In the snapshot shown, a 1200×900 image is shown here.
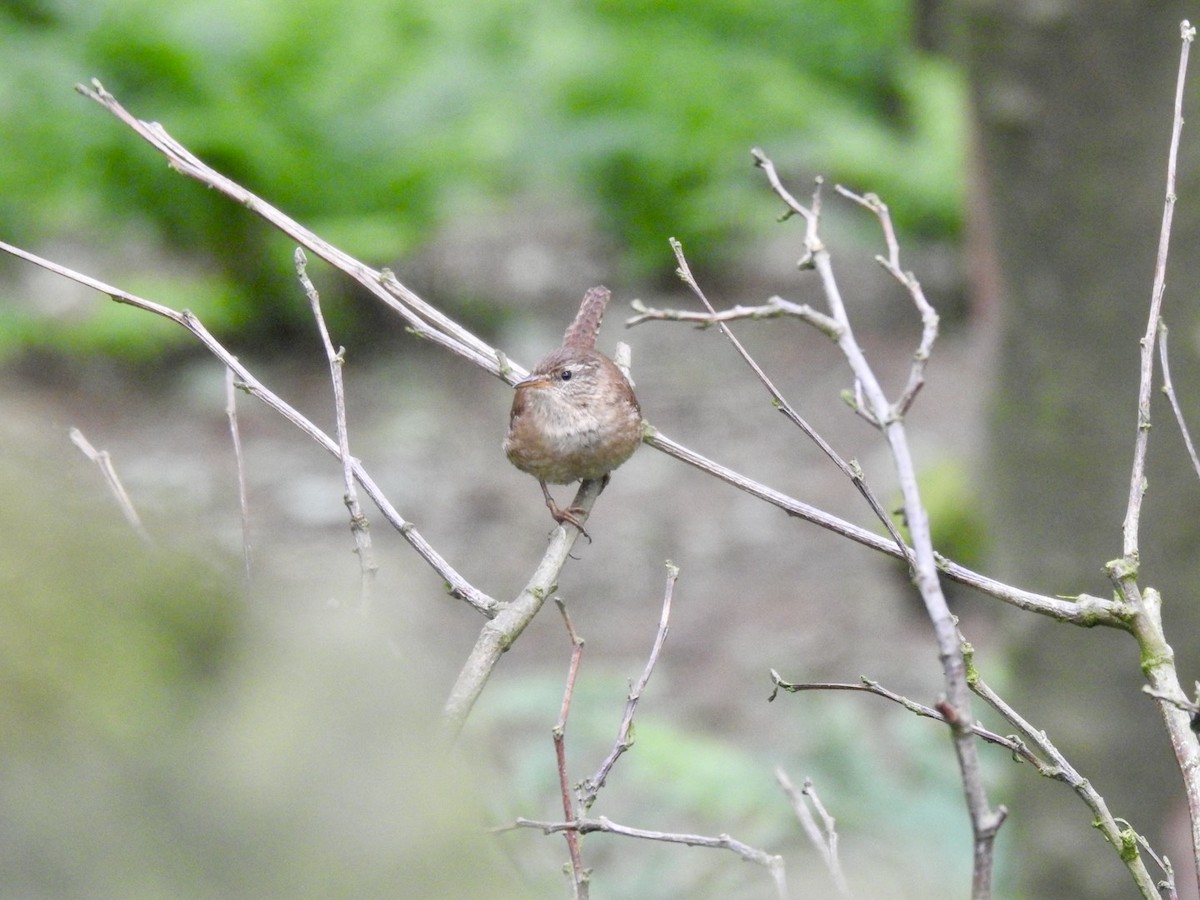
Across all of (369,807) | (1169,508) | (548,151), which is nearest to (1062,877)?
(1169,508)

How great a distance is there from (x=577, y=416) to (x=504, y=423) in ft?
15.8

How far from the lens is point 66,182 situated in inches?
269

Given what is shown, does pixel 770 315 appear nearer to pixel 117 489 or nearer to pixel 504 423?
pixel 117 489

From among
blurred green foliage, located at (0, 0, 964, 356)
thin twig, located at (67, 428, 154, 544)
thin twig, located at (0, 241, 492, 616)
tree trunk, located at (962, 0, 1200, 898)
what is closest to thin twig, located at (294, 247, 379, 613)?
thin twig, located at (0, 241, 492, 616)

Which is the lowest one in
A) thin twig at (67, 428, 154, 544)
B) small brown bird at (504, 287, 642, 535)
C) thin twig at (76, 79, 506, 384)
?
thin twig at (67, 428, 154, 544)

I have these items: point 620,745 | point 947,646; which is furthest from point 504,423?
point 947,646

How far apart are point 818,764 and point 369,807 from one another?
367 centimetres

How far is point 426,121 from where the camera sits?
24.7ft

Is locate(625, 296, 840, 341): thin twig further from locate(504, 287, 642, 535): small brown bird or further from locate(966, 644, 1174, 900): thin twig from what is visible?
locate(504, 287, 642, 535): small brown bird

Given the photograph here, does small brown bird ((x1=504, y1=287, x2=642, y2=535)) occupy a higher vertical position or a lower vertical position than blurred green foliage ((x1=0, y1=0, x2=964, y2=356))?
lower

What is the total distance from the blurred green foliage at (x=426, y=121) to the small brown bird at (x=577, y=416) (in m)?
4.87

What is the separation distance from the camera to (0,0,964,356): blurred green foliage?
687 cm

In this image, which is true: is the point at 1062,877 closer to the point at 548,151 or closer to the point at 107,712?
the point at 107,712

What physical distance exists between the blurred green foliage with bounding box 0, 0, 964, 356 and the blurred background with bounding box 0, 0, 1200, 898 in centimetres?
2
